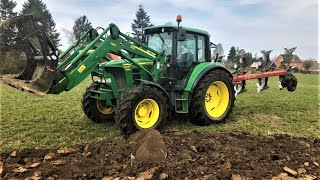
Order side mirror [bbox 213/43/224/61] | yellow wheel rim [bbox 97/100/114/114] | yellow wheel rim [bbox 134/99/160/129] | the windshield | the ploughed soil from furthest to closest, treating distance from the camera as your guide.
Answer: side mirror [bbox 213/43/224/61], yellow wheel rim [bbox 97/100/114/114], the windshield, yellow wheel rim [bbox 134/99/160/129], the ploughed soil

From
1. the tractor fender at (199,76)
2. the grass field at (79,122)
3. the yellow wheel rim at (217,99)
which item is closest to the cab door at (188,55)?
the tractor fender at (199,76)

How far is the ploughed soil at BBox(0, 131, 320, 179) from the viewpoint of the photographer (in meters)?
4.62

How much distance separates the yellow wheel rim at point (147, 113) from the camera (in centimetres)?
683

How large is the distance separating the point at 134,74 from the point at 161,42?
1.02 metres

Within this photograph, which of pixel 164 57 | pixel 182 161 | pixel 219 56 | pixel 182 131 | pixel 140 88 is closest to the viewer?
pixel 182 161

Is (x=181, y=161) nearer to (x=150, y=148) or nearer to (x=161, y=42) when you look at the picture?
(x=150, y=148)

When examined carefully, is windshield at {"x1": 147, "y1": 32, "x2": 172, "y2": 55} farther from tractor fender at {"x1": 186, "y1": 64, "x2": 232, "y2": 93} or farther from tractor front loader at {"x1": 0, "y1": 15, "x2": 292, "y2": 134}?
tractor fender at {"x1": 186, "y1": 64, "x2": 232, "y2": 93}

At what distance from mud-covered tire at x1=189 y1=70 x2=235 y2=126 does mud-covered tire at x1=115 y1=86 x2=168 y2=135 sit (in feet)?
3.07

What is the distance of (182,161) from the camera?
512 cm

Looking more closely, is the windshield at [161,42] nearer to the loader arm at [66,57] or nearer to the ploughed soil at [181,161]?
the loader arm at [66,57]

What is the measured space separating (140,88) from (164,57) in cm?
135

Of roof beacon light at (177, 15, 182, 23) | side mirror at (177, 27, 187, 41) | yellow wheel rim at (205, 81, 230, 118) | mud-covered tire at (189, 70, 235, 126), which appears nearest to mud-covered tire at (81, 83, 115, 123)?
mud-covered tire at (189, 70, 235, 126)

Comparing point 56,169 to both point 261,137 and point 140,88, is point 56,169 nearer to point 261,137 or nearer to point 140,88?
point 140,88

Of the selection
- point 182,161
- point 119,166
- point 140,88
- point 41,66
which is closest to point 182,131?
point 140,88
